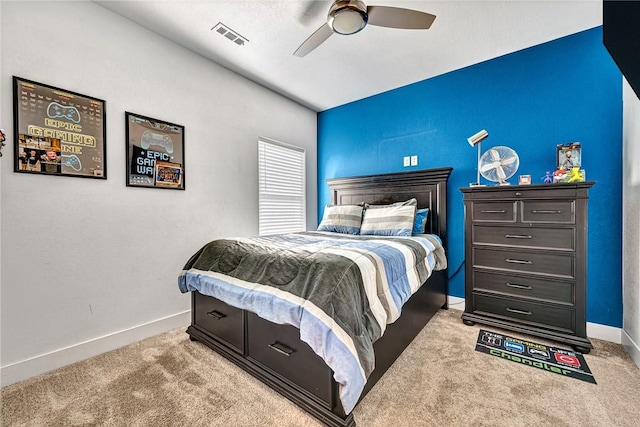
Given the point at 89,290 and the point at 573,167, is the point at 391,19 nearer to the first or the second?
the point at 573,167

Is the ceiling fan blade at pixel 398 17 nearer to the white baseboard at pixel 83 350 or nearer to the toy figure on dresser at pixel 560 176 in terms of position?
the toy figure on dresser at pixel 560 176

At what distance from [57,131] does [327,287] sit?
2149 mm

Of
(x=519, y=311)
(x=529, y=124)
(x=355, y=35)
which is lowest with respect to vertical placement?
(x=519, y=311)

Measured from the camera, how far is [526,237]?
2205 mm

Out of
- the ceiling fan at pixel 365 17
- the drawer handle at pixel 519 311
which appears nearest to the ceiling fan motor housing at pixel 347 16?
the ceiling fan at pixel 365 17

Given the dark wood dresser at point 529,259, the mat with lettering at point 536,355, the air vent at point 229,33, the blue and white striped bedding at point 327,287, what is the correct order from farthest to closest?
the air vent at point 229,33
the dark wood dresser at point 529,259
the mat with lettering at point 536,355
the blue and white striped bedding at point 327,287

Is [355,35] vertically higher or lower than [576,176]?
higher

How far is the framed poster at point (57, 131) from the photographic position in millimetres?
1718

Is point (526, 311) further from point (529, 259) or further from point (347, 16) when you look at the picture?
point (347, 16)

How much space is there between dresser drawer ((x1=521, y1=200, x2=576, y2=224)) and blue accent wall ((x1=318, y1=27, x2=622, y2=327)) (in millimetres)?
451

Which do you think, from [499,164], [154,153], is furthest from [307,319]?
[499,164]

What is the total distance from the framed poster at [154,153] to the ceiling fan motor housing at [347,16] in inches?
66.4

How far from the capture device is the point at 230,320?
1.87 m

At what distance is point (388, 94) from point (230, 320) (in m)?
3.19
